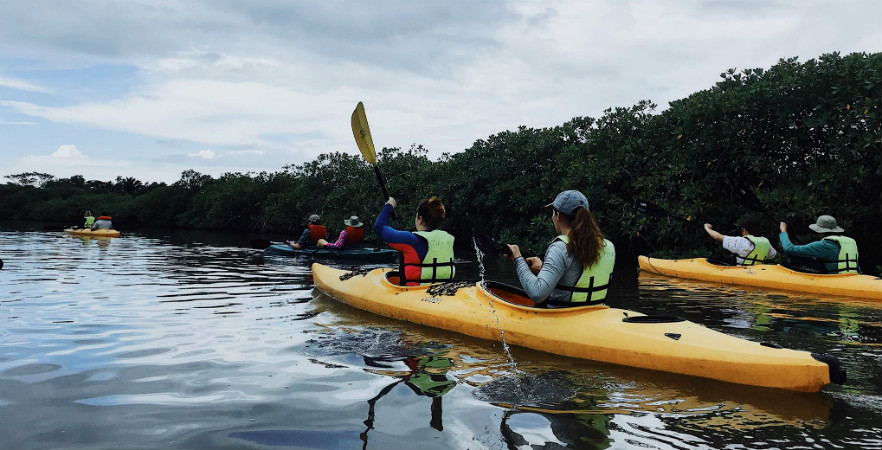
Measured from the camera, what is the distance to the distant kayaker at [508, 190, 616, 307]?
445 cm

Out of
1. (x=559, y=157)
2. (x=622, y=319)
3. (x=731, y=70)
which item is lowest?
(x=622, y=319)

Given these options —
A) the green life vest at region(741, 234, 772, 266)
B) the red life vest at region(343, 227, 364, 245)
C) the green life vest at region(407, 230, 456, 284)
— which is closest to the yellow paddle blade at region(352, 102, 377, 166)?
the green life vest at region(407, 230, 456, 284)

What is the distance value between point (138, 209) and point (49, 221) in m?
10.6

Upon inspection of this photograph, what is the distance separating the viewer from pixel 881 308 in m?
7.63

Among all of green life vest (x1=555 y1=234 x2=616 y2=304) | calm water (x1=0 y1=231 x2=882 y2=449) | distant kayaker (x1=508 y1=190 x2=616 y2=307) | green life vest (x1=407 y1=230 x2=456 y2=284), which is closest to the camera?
calm water (x1=0 y1=231 x2=882 y2=449)

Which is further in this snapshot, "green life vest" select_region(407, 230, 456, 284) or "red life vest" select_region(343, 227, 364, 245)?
"red life vest" select_region(343, 227, 364, 245)

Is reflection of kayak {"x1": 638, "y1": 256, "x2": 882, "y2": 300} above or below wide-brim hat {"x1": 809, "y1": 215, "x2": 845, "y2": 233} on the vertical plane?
below

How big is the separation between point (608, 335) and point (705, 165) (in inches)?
475

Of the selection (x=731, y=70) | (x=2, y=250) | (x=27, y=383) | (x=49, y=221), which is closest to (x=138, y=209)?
(x=49, y=221)

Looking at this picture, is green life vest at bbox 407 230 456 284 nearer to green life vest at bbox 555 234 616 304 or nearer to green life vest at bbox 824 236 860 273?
green life vest at bbox 555 234 616 304

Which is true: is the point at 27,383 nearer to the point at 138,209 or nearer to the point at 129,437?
the point at 129,437

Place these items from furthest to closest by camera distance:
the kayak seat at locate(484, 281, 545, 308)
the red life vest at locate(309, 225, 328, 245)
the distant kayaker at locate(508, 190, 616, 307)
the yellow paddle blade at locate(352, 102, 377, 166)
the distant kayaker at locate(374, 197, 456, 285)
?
1. the red life vest at locate(309, 225, 328, 245)
2. the yellow paddle blade at locate(352, 102, 377, 166)
3. the distant kayaker at locate(374, 197, 456, 285)
4. the kayak seat at locate(484, 281, 545, 308)
5. the distant kayaker at locate(508, 190, 616, 307)

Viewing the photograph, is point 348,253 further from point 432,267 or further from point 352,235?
point 432,267

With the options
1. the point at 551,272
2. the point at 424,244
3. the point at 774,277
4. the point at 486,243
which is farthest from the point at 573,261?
the point at 774,277
